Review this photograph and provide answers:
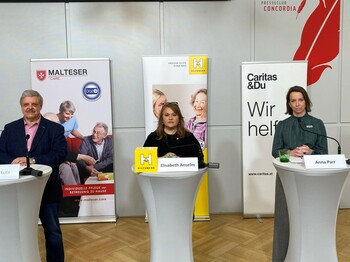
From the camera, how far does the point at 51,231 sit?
2.82 metres

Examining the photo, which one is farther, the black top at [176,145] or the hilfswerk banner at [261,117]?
the hilfswerk banner at [261,117]

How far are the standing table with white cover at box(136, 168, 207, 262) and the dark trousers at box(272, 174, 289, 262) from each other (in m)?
0.74

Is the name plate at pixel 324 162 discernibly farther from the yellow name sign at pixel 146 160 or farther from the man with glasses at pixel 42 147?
the man with glasses at pixel 42 147

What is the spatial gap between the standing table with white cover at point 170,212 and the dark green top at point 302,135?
812 mm

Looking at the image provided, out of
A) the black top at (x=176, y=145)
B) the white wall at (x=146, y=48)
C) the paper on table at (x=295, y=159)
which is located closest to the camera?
the paper on table at (x=295, y=159)

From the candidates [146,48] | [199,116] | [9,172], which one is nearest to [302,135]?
[199,116]

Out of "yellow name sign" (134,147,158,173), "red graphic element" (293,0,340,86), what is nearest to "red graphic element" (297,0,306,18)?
"red graphic element" (293,0,340,86)

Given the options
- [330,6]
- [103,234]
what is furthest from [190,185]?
[330,6]

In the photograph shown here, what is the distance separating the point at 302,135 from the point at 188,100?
1.62 metres

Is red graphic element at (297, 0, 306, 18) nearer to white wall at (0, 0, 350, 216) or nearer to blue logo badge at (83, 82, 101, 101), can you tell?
white wall at (0, 0, 350, 216)

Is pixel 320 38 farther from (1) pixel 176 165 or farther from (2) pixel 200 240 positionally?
(1) pixel 176 165

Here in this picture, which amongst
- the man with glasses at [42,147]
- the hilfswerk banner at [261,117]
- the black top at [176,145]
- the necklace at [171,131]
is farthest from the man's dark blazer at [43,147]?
the hilfswerk banner at [261,117]

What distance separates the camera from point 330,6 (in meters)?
4.27

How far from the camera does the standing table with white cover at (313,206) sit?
2268 millimetres
